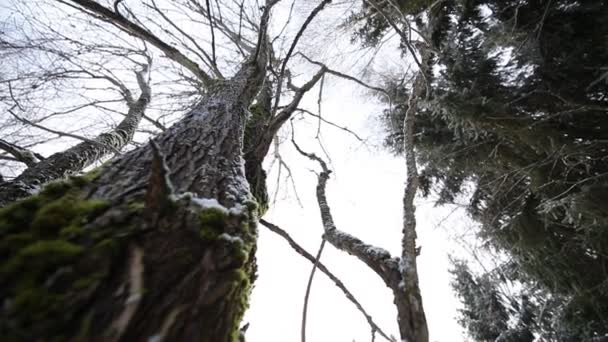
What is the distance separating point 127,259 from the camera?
67 cm

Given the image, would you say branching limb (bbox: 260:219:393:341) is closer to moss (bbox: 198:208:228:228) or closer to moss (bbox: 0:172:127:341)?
moss (bbox: 198:208:228:228)

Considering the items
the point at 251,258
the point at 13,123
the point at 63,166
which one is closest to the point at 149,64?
the point at 13,123

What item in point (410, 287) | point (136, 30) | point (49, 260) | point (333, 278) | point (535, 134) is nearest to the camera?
point (49, 260)

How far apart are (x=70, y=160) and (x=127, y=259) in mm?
2883

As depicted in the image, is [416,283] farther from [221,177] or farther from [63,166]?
[63,166]

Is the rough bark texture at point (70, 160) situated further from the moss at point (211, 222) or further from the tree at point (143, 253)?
the moss at point (211, 222)

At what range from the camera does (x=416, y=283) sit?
1312 millimetres

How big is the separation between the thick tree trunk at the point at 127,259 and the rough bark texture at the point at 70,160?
1034 mm

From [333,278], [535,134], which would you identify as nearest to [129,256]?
[333,278]

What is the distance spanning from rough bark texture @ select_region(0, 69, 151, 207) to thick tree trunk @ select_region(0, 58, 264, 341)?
40.7 inches

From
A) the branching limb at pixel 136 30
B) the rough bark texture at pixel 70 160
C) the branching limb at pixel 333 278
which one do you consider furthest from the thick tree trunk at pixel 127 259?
the branching limb at pixel 136 30

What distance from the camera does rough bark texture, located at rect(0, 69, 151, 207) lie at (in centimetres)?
214

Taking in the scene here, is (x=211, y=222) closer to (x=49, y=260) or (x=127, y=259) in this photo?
(x=127, y=259)

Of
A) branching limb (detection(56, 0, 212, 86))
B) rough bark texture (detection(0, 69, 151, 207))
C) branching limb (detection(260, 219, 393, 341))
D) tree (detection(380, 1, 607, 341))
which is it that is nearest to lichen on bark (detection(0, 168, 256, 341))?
branching limb (detection(260, 219, 393, 341))
